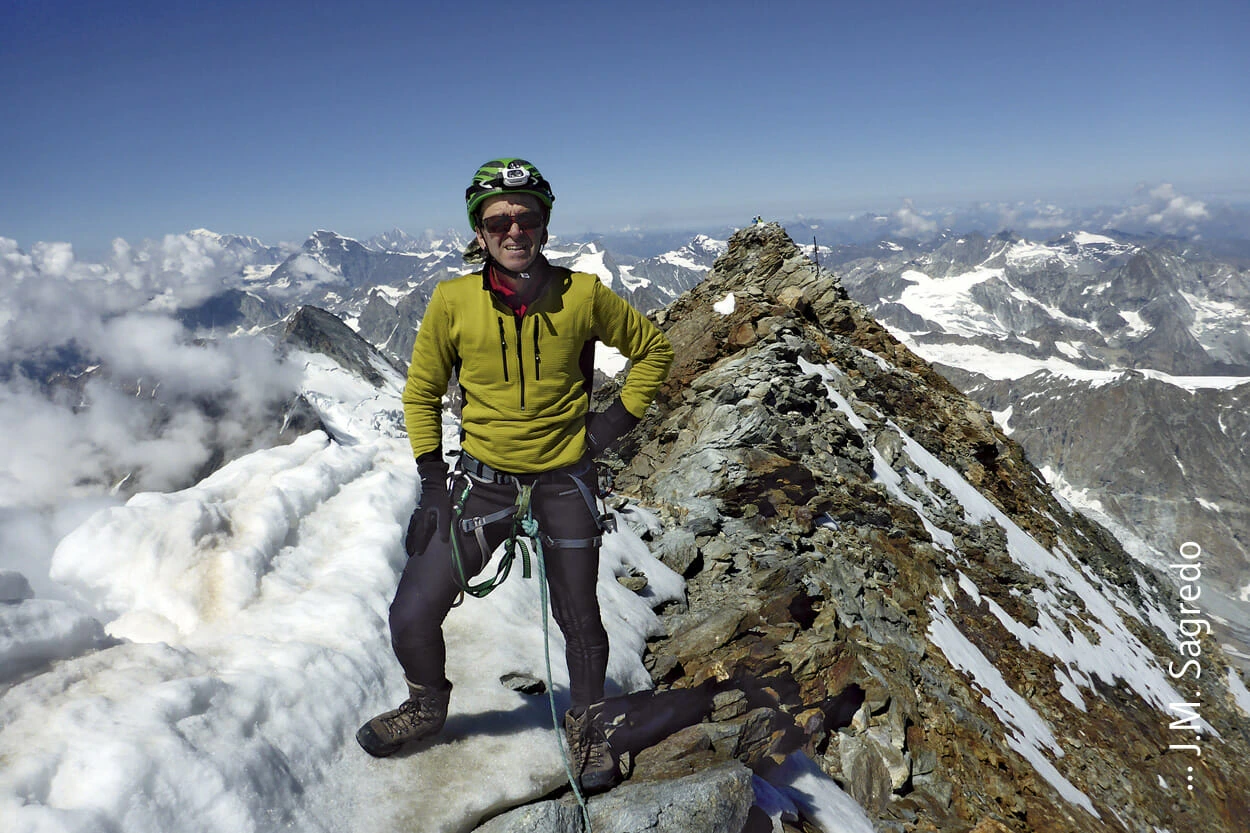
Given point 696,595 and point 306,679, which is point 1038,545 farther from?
point 306,679

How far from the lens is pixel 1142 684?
24109 millimetres

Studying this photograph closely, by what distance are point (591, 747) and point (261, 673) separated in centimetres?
347

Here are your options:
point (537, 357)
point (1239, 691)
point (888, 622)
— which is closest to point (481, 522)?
point (537, 357)

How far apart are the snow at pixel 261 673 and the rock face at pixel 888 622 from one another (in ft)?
3.98

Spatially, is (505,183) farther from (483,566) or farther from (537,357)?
(483,566)

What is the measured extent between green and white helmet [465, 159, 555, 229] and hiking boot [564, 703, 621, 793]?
5.17 meters

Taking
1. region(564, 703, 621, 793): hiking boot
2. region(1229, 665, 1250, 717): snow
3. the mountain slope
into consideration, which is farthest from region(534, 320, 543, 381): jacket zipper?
region(1229, 665, 1250, 717): snow

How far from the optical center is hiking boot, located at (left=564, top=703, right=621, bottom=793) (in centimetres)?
655

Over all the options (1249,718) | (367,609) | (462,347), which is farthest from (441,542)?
(1249,718)

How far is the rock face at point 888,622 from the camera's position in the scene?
31.9 feet

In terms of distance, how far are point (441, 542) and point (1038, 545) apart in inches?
1256

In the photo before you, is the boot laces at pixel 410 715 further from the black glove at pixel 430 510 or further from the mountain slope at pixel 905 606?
the mountain slope at pixel 905 606

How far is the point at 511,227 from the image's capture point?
18.0 feet

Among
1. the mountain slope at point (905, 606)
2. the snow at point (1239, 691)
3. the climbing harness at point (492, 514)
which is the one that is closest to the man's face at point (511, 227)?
the climbing harness at point (492, 514)
